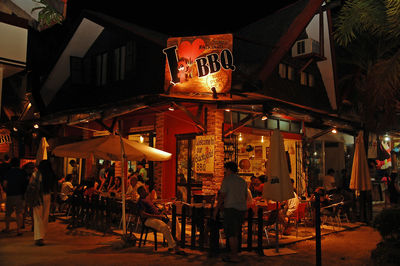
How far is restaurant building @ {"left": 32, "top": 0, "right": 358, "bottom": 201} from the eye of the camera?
1105 cm

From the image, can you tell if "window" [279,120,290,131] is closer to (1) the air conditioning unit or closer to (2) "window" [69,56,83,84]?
(1) the air conditioning unit

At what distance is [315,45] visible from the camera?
1384 centimetres

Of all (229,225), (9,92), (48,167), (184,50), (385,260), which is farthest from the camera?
(9,92)

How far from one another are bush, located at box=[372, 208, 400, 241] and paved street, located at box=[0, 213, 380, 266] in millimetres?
915

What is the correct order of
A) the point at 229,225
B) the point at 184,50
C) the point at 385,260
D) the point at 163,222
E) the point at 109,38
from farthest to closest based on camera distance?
the point at 109,38
the point at 184,50
the point at 163,222
the point at 229,225
the point at 385,260

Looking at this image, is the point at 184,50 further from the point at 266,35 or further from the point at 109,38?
the point at 109,38

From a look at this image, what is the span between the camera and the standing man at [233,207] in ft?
24.3

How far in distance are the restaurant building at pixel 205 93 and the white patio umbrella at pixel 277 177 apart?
92.6 inches

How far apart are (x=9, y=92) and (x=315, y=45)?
1629cm

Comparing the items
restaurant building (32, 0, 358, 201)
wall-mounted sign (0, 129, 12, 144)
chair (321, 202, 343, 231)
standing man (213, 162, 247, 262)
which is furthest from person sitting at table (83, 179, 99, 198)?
wall-mounted sign (0, 129, 12, 144)

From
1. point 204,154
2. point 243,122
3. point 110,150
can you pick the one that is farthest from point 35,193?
point 243,122

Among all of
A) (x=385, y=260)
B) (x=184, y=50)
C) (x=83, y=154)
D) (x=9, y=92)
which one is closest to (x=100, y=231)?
(x=83, y=154)

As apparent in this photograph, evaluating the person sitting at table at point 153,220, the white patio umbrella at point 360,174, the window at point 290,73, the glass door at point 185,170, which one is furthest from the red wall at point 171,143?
the white patio umbrella at point 360,174

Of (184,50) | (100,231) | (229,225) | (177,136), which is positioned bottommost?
(100,231)
